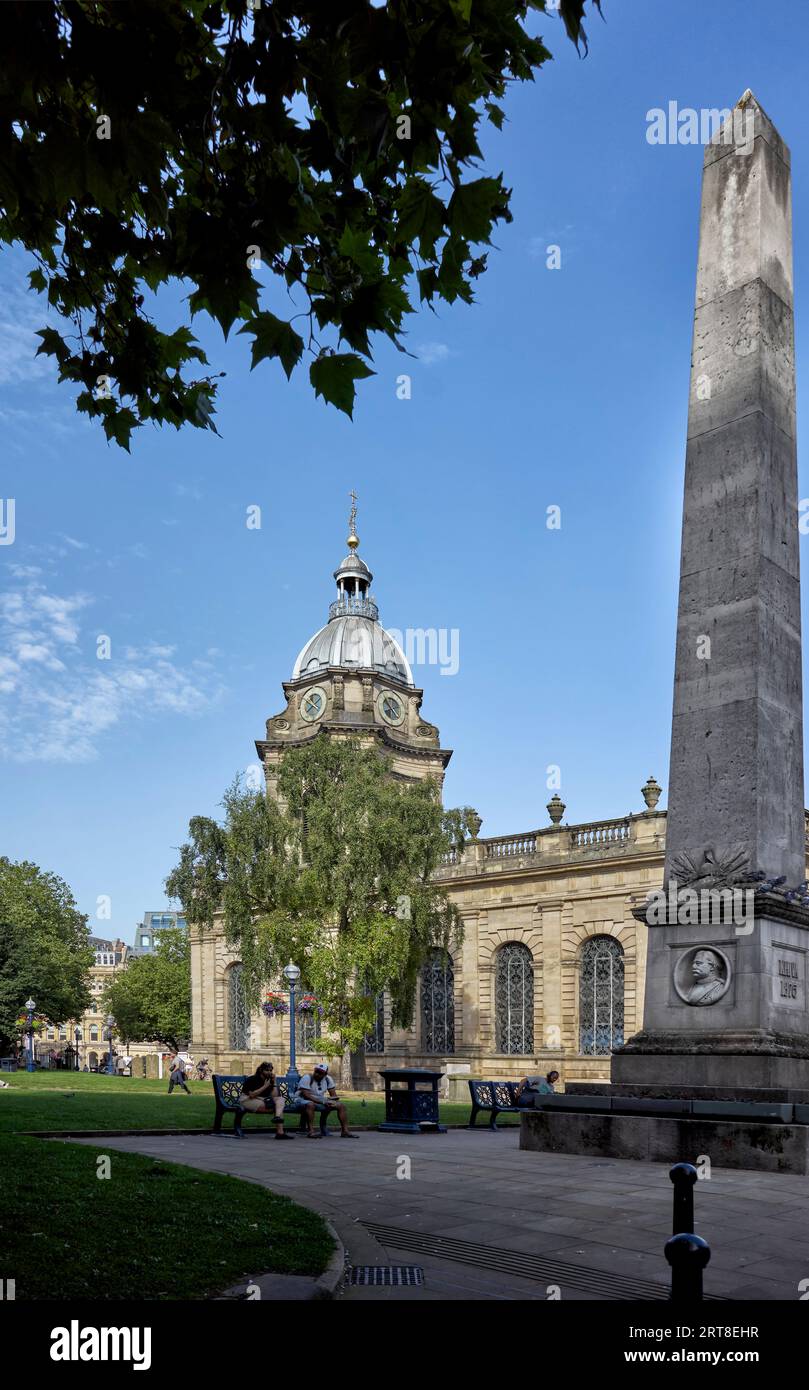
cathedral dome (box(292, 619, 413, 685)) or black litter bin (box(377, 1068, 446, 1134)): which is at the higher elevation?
cathedral dome (box(292, 619, 413, 685))

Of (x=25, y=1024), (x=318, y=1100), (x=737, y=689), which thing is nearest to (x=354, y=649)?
(x=25, y=1024)

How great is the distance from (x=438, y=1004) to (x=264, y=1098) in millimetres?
26363

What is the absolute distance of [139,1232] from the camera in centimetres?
739

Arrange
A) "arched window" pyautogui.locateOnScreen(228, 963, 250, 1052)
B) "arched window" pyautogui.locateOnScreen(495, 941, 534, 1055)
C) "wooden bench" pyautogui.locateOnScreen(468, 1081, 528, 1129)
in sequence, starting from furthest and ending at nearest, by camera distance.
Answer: "arched window" pyautogui.locateOnScreen(228, 963, 250, 1052), "arched window" pyautogui.locateOnScreen(495, 941, 534, 1055), "wooden bench" pyautogui.locateOnScreen(468, 1081, 528, 1129)

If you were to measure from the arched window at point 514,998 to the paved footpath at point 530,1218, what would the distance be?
83.1 feet

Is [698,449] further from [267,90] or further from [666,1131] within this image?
[267,90]

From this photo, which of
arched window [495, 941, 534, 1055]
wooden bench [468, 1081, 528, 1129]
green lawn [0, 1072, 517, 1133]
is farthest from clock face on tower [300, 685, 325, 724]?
wooden bench [468, 1081, 528, 1129]

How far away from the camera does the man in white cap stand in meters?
17.2

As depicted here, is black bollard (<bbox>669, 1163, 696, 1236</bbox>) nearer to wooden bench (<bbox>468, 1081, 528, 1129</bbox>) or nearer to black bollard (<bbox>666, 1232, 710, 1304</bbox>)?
black bollard (<bbox>666, 1232, 710, 1304</bbox>)

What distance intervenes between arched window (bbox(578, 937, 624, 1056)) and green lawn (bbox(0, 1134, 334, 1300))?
2788 centimetres

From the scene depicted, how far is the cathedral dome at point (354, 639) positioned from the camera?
59.3 m

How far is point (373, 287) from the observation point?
5.50 metres

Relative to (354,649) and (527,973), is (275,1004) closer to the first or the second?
(527,973)

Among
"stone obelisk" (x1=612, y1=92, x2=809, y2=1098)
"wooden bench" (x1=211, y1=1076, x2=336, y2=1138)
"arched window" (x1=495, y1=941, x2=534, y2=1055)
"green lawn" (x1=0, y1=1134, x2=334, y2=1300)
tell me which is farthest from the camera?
"arched window" (x1=495, y1=941, x2=534, y2=1055)
